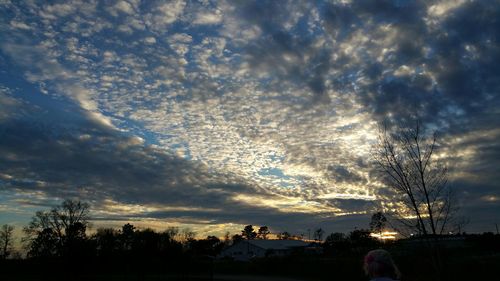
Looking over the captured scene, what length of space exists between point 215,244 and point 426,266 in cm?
9912

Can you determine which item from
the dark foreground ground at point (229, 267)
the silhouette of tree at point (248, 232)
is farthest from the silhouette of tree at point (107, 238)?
the silhouette of tree at point (248, 232)

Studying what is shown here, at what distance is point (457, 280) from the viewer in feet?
90.4

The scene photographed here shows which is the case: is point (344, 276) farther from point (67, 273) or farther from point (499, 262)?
point (67, 273)

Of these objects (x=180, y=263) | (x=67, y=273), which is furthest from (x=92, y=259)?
(x=180, y=263)

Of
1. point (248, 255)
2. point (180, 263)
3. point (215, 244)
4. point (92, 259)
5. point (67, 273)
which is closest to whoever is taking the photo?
point (180, 263)

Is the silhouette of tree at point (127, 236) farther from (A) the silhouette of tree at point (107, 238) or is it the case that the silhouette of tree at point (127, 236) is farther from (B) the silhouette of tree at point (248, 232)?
(B) the silhouette of tree at point (248, 232)

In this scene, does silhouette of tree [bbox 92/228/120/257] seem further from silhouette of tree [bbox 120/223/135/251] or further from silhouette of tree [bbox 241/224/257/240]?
silhouette of tree [bbox 241/224/257/240]

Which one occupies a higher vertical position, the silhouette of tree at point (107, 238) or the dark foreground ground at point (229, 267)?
the silhouette of tree at point (107, 238)

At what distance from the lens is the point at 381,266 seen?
3594mm

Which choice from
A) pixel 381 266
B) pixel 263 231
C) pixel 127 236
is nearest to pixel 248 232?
pixel 263 231

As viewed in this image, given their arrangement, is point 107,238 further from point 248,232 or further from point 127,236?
point 248,232

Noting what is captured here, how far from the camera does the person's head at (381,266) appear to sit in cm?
359

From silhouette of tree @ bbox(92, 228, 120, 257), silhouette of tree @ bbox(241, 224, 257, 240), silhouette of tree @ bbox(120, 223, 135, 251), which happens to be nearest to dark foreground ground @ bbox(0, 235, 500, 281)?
silhouette of tree @ bbox(92, 228, 120, 257)

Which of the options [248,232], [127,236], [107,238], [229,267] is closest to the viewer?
[229,267]
